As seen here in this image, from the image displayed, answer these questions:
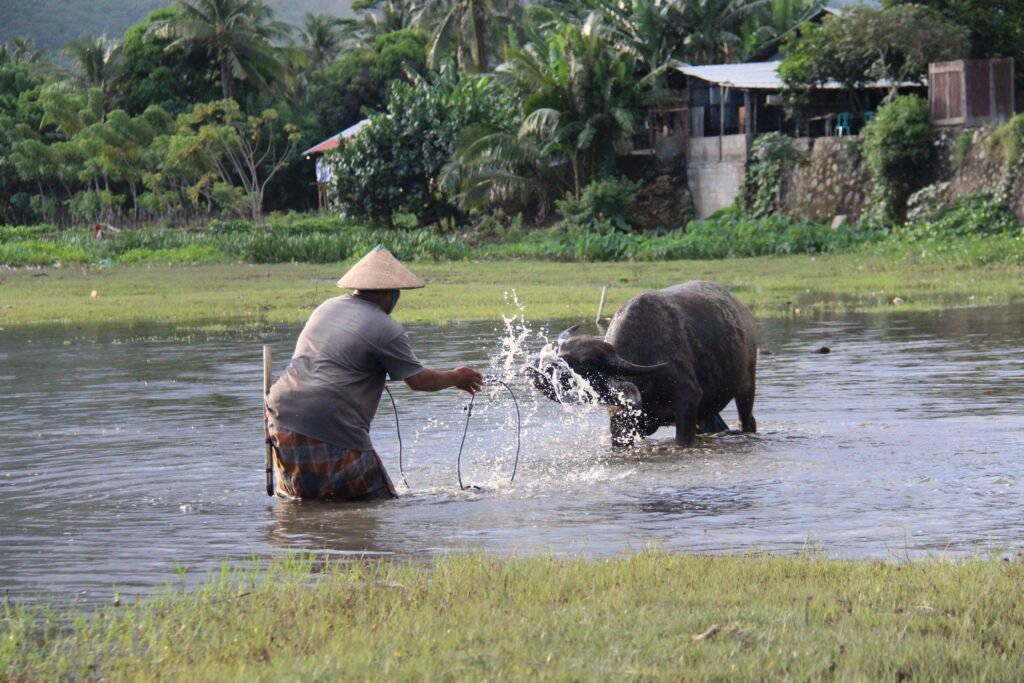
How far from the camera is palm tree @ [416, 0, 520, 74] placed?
46.1 meters

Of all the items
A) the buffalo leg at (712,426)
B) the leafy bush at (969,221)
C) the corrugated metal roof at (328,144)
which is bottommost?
the buffalo leg at (712,426)

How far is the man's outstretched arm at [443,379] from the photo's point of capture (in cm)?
759

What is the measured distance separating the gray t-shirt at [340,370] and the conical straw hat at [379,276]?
0.36 ft

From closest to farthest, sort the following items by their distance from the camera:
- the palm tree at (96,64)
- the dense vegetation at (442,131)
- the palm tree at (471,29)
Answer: the dense vegetation at (442,131), the palm tree at (471,29), the palm tree at (96,64)

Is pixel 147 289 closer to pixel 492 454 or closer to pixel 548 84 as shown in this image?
pixel 548 84

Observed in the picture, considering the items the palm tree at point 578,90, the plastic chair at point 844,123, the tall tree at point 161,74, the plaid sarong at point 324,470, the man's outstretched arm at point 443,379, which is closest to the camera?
the man's outstretched arm at point 443,379

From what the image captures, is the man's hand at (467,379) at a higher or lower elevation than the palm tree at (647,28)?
lower

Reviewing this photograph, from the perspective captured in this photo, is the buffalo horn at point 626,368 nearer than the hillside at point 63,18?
Yes

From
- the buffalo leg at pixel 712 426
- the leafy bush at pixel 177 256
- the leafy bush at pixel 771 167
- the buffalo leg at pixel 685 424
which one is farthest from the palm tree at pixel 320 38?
the buffalo leg at pixel 685 424

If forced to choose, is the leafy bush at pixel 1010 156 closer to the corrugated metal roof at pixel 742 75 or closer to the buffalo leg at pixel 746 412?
the corrugated metal roof at pixel 742 75

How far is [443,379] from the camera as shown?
24.9 feet

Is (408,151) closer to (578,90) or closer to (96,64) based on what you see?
(578,90)

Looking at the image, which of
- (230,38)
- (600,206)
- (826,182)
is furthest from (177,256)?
(230,38)

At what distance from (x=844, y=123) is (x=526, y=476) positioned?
30.1 meters
